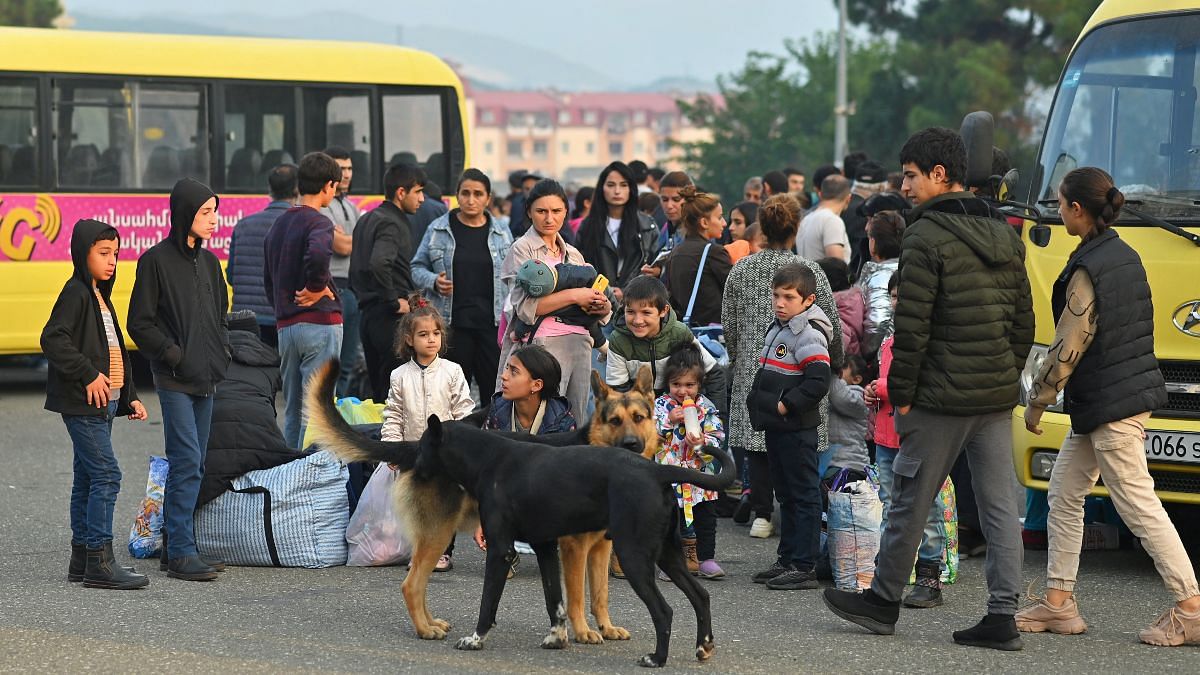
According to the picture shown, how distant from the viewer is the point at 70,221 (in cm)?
1581

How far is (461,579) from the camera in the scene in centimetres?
800

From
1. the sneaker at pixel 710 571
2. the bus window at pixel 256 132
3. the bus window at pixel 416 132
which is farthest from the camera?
the bus window at pixel 416 132

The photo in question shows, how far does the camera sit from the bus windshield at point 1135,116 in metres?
8.26

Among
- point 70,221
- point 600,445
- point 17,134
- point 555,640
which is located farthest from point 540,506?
point 17,134

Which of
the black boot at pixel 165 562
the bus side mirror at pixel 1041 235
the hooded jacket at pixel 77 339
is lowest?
the black boot at pixel 165 562

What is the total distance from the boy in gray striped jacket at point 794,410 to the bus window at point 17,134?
33.6 feet

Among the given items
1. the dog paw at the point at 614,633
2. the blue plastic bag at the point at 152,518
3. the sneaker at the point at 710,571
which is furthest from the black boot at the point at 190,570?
the sneaker at the point at 710,571

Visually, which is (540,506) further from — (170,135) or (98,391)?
(170,135)

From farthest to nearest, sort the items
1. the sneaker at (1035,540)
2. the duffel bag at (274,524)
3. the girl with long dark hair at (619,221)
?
the girl with long dark hair at (619,221), the sneaker at (1035,540), the duffel bag at (274,524)

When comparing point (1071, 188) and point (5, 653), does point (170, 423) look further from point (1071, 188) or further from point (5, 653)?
point (1071, 188)

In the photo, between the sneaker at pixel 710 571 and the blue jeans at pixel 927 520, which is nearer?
the blue jeans at pixel 927 520

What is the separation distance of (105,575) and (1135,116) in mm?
5702

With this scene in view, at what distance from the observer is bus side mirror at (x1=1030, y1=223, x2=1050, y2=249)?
8367 mm

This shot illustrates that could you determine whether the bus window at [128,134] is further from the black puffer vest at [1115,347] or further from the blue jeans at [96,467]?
the black puffer vest at [1115,347]
